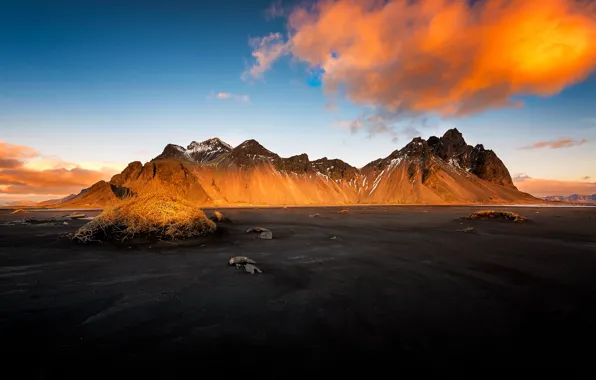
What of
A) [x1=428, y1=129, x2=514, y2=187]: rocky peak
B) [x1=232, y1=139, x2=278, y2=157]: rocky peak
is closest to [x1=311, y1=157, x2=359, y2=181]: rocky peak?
[x1=232, y1=139, x2=278, y2=157]: rocky peak

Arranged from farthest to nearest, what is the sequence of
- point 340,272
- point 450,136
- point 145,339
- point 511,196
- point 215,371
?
1. point 450,136
2. point 511,196
3. point 340,272
4. point 145,339
5. point 215,371

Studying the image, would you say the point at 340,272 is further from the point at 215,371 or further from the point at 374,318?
the point at 215,371

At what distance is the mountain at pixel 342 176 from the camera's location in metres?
135

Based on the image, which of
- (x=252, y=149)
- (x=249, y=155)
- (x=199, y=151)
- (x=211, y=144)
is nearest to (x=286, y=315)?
(x=249, y=155)

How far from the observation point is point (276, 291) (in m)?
6.46

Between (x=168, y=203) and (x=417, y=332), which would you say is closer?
(x=417, y=332)

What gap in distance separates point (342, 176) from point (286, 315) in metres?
176

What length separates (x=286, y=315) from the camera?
502 centimetres

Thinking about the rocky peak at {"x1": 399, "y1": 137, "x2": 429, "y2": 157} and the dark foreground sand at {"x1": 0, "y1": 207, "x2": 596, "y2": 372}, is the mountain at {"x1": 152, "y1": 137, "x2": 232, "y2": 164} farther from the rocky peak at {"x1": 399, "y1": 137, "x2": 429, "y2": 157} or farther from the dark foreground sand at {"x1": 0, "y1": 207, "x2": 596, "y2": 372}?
the dark foreground sand at {"x1": 0, "y1": 207, "x2": 596, "y2": 372}

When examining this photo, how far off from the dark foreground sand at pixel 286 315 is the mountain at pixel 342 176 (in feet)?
326

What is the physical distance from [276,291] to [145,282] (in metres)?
3.64

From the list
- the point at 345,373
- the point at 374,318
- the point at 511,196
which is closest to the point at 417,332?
the point at 374,318

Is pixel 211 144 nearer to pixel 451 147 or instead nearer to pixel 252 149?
pixel 252 149

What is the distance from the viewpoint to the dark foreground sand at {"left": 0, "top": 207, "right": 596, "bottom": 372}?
137 inches
